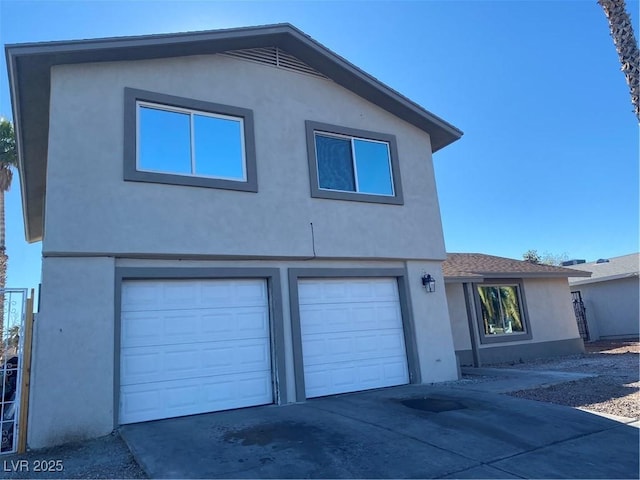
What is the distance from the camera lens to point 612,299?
74.9 ft

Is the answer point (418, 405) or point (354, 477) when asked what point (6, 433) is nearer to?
point (354, 477)

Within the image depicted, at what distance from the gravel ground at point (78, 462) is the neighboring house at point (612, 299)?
23408mm

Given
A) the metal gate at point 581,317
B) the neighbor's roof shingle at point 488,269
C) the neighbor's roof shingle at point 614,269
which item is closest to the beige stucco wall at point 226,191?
the neighbor's roof shingle at point 488,269

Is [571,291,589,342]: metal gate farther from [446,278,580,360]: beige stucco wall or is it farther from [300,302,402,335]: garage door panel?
[300,302,402,335]: garage door panel

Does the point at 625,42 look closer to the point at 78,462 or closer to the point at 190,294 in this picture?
the point at 190,294

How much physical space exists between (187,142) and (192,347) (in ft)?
12.9

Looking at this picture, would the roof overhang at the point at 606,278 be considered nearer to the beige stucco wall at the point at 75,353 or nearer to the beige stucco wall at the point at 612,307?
the beige stucco wall at the point at 612,307

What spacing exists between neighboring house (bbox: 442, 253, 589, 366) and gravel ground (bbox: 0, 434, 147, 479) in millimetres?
10407

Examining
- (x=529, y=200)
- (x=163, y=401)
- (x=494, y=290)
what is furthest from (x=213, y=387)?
(x=529, y=200)

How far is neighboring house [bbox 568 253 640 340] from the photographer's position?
863 inches

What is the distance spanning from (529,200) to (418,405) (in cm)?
2770

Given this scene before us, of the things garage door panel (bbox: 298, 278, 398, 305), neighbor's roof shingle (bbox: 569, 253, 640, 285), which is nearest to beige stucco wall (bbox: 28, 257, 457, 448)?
garage door panel (bbox: 298, 278, 398, 305)

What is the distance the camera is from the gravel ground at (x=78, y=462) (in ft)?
17.4

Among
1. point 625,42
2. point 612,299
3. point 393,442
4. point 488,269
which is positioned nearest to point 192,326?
point 393,442
